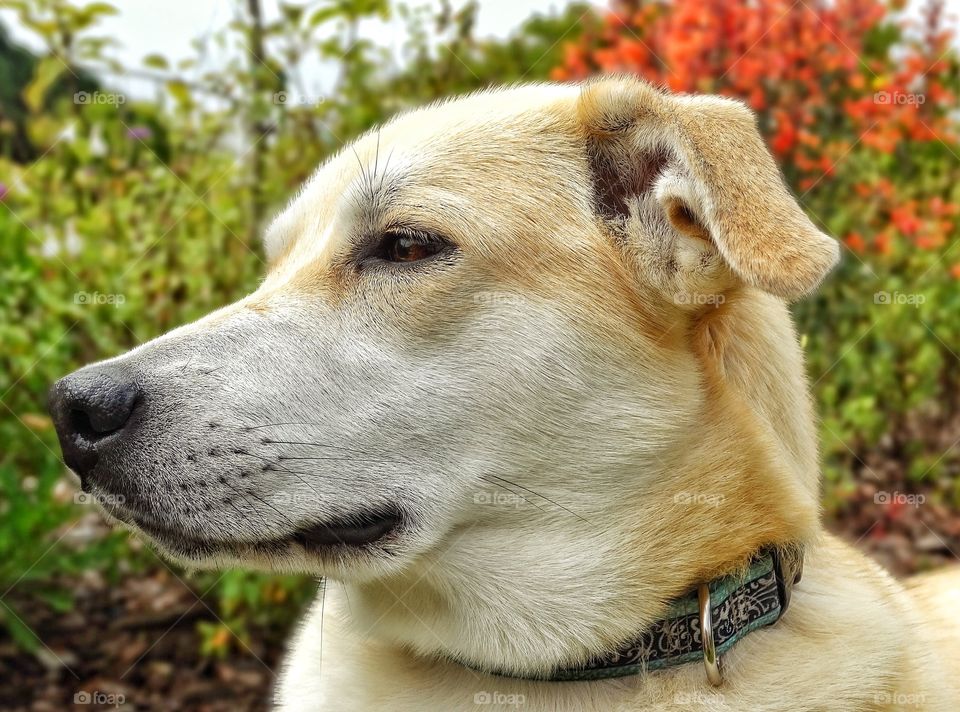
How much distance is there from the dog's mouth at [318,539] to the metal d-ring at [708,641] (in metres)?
0.68

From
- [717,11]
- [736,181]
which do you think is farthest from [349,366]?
[717,11]

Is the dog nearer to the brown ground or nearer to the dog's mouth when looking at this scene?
the dog's mouth

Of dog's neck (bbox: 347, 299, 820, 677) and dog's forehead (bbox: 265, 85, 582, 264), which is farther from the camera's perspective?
Answer: dog's forehead (bbox: 265, 85, 582, 264)

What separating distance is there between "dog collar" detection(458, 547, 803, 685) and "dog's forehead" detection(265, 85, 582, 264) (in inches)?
38.7

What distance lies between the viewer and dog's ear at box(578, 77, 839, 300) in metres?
1.98

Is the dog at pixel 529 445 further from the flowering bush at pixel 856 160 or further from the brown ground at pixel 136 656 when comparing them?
the flowering bush at pixel 856 160

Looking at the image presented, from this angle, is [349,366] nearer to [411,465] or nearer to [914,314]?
[411,465]

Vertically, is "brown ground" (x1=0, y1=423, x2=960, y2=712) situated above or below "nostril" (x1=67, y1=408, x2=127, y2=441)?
below

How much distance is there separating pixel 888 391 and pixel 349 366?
4173 mm

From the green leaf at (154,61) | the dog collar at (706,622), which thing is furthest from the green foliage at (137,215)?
the dog collar at (706,622)

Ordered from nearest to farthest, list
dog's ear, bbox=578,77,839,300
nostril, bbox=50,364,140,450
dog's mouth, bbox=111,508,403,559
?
dog's ear, bbox=578,77,839,300 < nostril, bbox=50,364,140,450 < dog's mouth, bbox=111,508,403,559

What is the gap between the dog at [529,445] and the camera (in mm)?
2164

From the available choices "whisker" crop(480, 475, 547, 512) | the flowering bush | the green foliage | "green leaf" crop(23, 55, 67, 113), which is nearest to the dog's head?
"whisker" crop(480, 475, 547, 512)

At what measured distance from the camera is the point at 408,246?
235 centimetres
